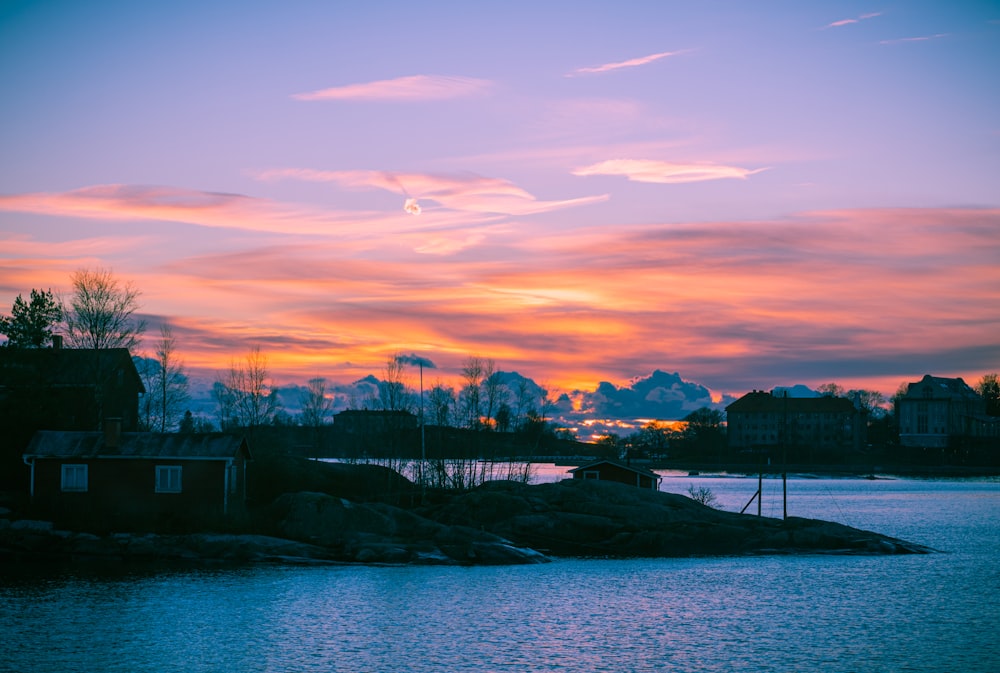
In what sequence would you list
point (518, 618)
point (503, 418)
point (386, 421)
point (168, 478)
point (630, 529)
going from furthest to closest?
point (503, 418) < point (386, 421) < point (630, 529) < point (168, 478) < point (518, 618)

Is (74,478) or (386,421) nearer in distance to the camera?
(74,478)

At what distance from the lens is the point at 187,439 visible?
63.0 meters

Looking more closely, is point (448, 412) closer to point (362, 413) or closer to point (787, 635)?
point (362, 413)

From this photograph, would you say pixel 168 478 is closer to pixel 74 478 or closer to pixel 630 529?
pixel 74 478

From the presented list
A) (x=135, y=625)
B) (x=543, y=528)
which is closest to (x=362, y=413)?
(x=543, y=528)

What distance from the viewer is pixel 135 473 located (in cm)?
6241

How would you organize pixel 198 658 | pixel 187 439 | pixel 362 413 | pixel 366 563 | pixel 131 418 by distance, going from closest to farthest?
pixel 198 658
pixel 366 563
pixel 187 439
pixel 131 418
pixel 362 413

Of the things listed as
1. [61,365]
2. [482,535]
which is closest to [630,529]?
[482,535]

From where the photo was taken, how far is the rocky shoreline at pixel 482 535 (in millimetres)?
57438

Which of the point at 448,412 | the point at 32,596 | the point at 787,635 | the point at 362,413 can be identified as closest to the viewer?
the point at 787,635

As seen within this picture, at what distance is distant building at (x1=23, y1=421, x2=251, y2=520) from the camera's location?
6206 cm

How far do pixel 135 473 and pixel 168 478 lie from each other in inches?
77.6

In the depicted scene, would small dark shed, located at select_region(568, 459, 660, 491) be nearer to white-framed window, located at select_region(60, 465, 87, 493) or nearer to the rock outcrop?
the rock outcrop

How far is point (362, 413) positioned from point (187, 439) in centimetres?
6910
